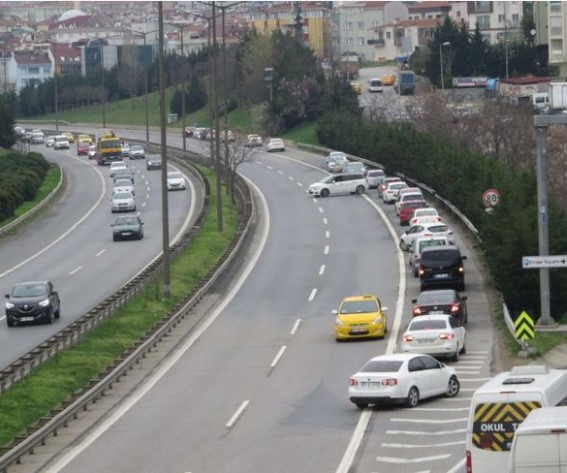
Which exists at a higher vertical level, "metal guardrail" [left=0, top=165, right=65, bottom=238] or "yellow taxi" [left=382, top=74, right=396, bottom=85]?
"yellow taxi" [left=382, top=74, right=396, bottom=85]

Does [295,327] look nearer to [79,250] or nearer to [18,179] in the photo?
[79,250]

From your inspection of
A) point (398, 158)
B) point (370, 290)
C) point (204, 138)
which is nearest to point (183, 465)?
point (370, 290)

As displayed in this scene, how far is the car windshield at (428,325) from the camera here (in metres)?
36.8

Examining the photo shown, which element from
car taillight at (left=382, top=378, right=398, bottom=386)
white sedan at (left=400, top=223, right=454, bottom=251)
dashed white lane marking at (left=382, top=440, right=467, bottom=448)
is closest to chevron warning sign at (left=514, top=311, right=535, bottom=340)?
car taillight at (left=382, top=378, right=398, bottom=386)

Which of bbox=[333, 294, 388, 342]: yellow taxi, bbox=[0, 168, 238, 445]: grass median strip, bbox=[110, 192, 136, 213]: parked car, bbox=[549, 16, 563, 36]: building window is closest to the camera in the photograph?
bbox=[0, 168, 238, 445]: grass median strip

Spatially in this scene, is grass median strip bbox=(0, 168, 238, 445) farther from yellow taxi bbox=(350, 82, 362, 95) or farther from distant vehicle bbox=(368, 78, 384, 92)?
distant vehicle bbox=(368, 78, 384, 92)

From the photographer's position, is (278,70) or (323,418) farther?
(278,70)

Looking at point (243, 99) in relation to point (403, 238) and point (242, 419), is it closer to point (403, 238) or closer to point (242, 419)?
point (403, 238)

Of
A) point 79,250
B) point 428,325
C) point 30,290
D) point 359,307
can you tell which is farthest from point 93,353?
point 79,250

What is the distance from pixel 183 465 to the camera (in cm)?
2555

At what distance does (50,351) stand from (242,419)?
9.14 meters

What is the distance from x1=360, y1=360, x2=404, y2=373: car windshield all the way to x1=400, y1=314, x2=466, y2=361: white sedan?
5.24 m

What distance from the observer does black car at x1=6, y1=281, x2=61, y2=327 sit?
4541 cm

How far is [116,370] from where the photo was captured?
35.6 metres
